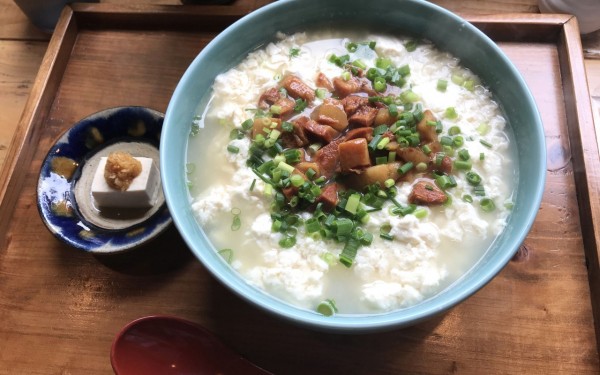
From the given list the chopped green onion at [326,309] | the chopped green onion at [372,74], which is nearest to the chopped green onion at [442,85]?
the chopped green onion at [372,74]

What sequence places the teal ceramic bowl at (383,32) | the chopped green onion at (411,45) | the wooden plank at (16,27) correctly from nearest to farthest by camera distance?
the teal ceramic bowl at (383,32), the chopped green onion at (411,45), the wooden plank at (16,27)

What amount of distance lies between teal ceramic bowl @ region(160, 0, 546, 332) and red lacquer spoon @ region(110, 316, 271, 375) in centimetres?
25

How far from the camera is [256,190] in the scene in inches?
64.8

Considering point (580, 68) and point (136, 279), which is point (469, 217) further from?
point (136, 279)

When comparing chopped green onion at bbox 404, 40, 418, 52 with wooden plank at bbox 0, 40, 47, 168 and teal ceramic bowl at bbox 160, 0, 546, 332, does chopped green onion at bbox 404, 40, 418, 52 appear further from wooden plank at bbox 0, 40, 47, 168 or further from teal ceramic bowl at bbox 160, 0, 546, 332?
wooden plank at bbox 0, 40, 47, 168

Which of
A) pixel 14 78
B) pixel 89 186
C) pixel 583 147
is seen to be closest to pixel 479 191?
pixel 583 147

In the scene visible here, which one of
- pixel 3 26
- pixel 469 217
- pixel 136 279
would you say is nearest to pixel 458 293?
pixel 469 217

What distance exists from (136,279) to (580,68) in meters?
1.85

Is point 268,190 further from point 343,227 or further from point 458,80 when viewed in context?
point 458,80

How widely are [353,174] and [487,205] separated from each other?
44cm

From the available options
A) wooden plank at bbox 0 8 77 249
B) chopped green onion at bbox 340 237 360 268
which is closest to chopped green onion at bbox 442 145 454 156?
chopped green onion at bbox 340 237 360 268

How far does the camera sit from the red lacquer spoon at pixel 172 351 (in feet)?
5.14

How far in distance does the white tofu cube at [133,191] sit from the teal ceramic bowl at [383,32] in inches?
7.7

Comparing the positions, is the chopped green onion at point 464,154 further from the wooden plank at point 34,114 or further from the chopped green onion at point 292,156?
the wooden plank at point 34,114
